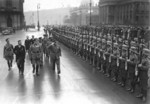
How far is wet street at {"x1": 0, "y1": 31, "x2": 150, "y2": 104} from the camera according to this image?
10.2 meters

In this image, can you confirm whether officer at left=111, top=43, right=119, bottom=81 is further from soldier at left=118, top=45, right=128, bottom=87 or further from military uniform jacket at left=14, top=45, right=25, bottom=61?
military uniform jacket at left=14, top=45, right=25, bottom=61

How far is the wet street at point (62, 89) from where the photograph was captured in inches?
403

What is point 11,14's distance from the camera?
92562 mm

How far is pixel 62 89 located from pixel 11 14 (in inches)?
3327

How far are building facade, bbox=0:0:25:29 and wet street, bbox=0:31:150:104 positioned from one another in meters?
73.7

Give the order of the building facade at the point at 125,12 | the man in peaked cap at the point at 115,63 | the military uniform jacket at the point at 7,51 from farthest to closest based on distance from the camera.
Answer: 1. the building facade at the point at 125,12
2. the military uniform jacket at the point at 7,51
3. the man in peaked cap at the point at 115,63

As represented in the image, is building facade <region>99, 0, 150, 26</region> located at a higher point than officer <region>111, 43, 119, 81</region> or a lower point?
higher

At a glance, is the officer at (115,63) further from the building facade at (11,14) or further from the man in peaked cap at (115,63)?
the building facade at (11,14)

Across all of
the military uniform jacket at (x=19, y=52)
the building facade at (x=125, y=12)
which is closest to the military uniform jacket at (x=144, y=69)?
the military uniform jacket at (x=19, y=52)

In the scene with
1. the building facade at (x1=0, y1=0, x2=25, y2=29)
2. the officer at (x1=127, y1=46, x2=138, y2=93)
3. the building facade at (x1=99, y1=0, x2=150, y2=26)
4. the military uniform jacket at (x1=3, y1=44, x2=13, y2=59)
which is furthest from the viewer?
the building facade at (x1=0, y1=0, x2=25, y2=29)

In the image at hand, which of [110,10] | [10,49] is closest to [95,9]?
[110,10]

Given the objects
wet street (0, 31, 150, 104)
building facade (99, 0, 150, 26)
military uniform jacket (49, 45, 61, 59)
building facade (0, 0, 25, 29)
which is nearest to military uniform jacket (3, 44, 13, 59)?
wet street (0, 31, 150, 104)

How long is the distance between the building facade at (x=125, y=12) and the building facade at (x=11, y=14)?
3333 centimetres

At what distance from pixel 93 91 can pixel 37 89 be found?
2.42 m
